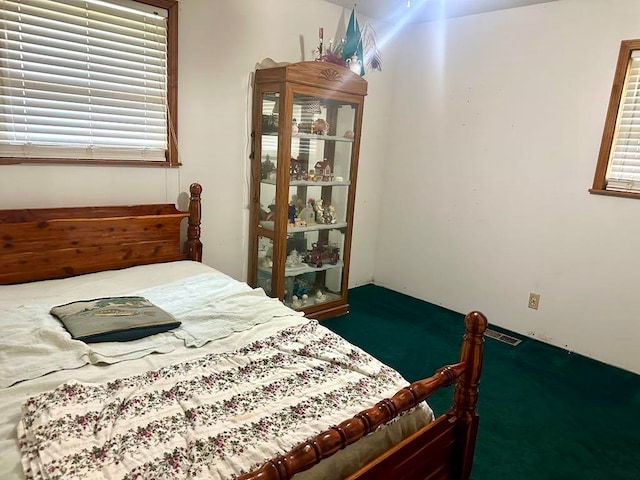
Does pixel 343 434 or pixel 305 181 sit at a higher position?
pixel 305 181

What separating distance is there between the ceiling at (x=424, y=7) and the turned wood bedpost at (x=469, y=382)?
2.61 meters

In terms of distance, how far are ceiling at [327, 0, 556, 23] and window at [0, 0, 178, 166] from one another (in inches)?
60.9

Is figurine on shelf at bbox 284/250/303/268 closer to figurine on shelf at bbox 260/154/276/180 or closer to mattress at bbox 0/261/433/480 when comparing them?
figurine on shelf at bbox 260/154/276/180

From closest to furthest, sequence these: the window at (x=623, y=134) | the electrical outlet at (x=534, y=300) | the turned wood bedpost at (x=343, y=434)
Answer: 1. the turned wood bedpost at (x=343, y=434)
2. the window at (x=623, y=134)
3. the electrical outlet at (x=534, y=300)

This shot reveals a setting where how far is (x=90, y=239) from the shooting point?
2.39 meters

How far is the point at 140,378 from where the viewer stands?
1391 millimetres

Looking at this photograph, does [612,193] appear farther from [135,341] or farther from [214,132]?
[135,341]

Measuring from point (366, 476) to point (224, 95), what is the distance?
8.21ft

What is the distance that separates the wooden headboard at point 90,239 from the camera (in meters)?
2.19

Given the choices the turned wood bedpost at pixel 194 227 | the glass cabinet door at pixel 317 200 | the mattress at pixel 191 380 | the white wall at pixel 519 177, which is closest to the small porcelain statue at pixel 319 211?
the glass cabinet door at pixel 317 200

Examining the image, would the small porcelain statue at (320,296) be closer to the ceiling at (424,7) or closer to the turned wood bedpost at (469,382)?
the turned wood bedpost at (469,382)

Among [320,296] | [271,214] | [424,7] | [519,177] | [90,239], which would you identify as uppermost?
[424,7]

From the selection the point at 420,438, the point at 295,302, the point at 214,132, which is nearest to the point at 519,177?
the point at 295,302

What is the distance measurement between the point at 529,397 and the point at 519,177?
161 centimetres
